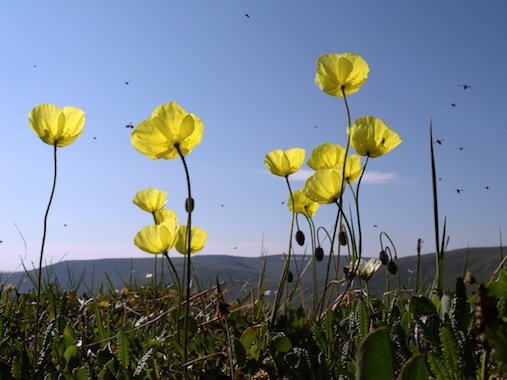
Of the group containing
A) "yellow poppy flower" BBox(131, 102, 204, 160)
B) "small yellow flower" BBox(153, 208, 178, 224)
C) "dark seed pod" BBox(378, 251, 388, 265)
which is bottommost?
"dark seed pod" BBox(378, 251, 388, 265)

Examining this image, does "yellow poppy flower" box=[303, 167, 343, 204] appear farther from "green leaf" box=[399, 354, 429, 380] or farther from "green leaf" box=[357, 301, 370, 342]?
"green leaf" box=[399, 354, 429, 380]

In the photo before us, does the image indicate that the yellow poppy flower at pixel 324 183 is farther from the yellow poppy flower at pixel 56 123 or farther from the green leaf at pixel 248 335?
the yellow poppy flower at pixel 56 123

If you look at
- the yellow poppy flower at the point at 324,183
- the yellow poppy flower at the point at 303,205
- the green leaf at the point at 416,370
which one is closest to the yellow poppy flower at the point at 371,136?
the yellow poppy flower at the point at 324,183

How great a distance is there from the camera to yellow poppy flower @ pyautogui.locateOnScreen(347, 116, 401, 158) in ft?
6.95

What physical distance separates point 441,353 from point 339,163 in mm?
1302

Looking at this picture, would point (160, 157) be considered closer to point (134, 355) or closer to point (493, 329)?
point (134, 355)

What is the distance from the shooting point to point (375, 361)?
2.48 ft

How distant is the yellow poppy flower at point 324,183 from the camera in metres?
2.17

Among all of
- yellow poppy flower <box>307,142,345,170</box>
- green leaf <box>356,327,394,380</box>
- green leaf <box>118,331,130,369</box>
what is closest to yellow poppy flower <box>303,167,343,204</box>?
yellow poppy flower <box>307,142,345,170</box>

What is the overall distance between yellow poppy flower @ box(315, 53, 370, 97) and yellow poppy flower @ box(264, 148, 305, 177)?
14.8 inches

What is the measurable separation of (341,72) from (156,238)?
0.99 m

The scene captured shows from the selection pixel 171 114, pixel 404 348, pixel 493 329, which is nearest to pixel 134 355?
pixel 171 114

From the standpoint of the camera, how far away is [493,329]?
0.44 metres

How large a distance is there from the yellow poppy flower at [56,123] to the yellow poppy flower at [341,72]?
0.97 m
